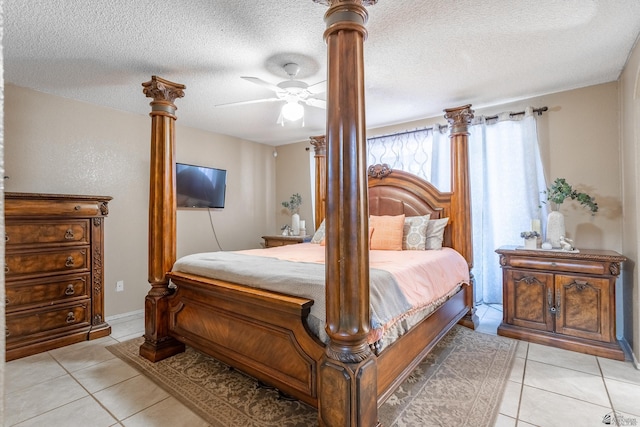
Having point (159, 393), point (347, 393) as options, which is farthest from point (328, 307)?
point (159, 393)

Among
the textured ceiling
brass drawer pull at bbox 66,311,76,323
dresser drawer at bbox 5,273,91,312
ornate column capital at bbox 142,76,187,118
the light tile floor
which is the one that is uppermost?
the textured ceiling

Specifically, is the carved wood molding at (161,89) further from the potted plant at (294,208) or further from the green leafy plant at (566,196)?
the green leafy plant at (566,196)

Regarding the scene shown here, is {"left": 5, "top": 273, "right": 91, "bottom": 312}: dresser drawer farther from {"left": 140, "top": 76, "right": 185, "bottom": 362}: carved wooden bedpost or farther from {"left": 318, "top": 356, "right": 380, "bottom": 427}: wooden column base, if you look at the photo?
{"left": 318, "top": 356, "right": 380, "bottom": 427}: wooden column base

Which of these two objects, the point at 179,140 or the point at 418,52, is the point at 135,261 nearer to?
the point at 179,140

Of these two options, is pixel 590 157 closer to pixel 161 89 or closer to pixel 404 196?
pixel 404 196

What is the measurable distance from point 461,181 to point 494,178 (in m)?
0.60

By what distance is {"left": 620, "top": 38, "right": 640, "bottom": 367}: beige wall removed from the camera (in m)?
2.36

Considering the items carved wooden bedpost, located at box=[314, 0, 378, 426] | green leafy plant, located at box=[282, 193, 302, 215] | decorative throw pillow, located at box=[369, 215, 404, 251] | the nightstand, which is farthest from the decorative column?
carved wooden bedpost, located at box=[314, 0, 378, 426]

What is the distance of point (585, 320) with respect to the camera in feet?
8.80

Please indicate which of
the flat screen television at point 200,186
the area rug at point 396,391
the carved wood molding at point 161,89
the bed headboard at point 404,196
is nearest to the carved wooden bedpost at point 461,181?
the bed headboard at point 404,196

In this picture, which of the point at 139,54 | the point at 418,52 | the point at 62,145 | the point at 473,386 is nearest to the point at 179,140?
the point at 62,145

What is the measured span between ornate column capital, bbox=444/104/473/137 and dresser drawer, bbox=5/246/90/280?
402cm

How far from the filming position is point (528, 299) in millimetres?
2949

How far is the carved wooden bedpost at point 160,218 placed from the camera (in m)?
2.62
